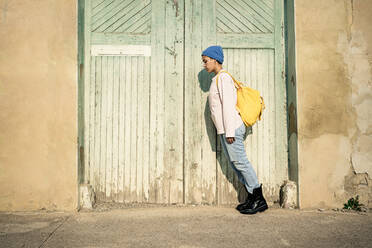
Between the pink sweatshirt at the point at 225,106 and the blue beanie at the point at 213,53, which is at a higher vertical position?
the blue beanie at the point at 213,53

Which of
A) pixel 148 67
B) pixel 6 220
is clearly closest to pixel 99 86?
pixel 148 67

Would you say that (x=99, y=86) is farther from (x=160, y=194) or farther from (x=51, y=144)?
(x=160, y=194)

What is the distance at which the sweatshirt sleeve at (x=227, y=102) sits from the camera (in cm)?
334

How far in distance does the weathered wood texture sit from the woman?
433 millimetres

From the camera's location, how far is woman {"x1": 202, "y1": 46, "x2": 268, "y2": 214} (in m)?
3.37

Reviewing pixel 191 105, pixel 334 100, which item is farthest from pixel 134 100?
pixel 334 100

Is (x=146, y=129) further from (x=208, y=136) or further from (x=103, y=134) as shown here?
(x=208, y=136)

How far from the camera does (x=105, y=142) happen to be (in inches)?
152

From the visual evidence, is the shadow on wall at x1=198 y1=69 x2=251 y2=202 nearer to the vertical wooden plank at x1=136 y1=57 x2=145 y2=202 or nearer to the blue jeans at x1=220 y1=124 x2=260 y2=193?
the blue jeans at x1=220 y1=124 x2=260 y2=193

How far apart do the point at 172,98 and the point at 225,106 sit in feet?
2.82

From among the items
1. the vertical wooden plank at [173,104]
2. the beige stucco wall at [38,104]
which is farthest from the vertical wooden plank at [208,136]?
the beige stucco wall at [38,104]

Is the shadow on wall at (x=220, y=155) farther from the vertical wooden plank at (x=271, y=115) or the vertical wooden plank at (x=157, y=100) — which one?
the vertical wooden plank at (x=157, y=100)

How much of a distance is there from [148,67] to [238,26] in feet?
4.30

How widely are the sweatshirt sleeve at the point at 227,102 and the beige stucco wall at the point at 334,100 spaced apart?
2.95ft
